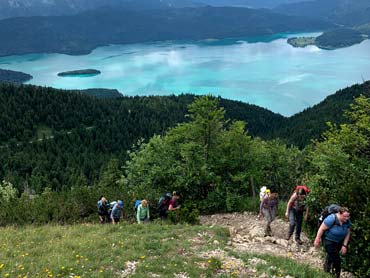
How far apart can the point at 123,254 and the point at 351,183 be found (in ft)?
29.4

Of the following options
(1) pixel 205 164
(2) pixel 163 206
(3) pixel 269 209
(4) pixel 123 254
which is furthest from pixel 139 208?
(1) pixel 205 164

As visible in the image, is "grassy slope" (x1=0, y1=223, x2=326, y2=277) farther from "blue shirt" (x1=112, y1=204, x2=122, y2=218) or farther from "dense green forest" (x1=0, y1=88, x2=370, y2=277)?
"dense green forest" (x1=0, y1=88, x2=370, y2=277)

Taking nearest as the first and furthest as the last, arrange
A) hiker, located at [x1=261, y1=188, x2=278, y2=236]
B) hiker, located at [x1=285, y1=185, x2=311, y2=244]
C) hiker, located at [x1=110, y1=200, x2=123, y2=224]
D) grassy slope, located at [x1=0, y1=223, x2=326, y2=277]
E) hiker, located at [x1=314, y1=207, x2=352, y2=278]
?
1. hiker, located at [x1=314, y1=207, x2=352, y2=278]
2. grassy slope, located at [x1=0, y1=223, x2=326, y2=277]
3. hiker, located at [x1=285, y1=185, x2=311, y2=244]
4. hiker, located at [x1=261, y1=188, x2=278, y2=236]
5. hiker, located at [x1=110, y1=200, x2=123, y2=224]

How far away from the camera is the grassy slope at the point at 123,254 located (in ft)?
42.4

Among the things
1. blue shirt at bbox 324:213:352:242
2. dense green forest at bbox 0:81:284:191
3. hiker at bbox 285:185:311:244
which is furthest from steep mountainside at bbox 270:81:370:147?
blue shirt at bbox 324:213:352:242

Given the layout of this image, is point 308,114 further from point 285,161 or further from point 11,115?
point 285,161

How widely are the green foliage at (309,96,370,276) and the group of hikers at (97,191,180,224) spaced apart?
302 inches

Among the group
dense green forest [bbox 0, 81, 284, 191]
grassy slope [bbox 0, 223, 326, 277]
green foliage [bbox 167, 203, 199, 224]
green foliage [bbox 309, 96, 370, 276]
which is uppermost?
dense green forest [bbox 0, 81, 284, 191]

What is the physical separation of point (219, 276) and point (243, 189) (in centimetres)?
1556

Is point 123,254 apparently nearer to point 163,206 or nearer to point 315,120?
point 163,206

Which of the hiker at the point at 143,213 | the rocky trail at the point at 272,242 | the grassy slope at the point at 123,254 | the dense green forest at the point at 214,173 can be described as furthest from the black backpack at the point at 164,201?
the rocky trail at the point at 272,242

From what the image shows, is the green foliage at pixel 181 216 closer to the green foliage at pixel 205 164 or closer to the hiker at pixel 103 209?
the hiker at pixel 103 209

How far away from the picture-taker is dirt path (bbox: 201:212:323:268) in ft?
50.4

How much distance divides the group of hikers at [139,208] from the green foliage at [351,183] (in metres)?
7.68
